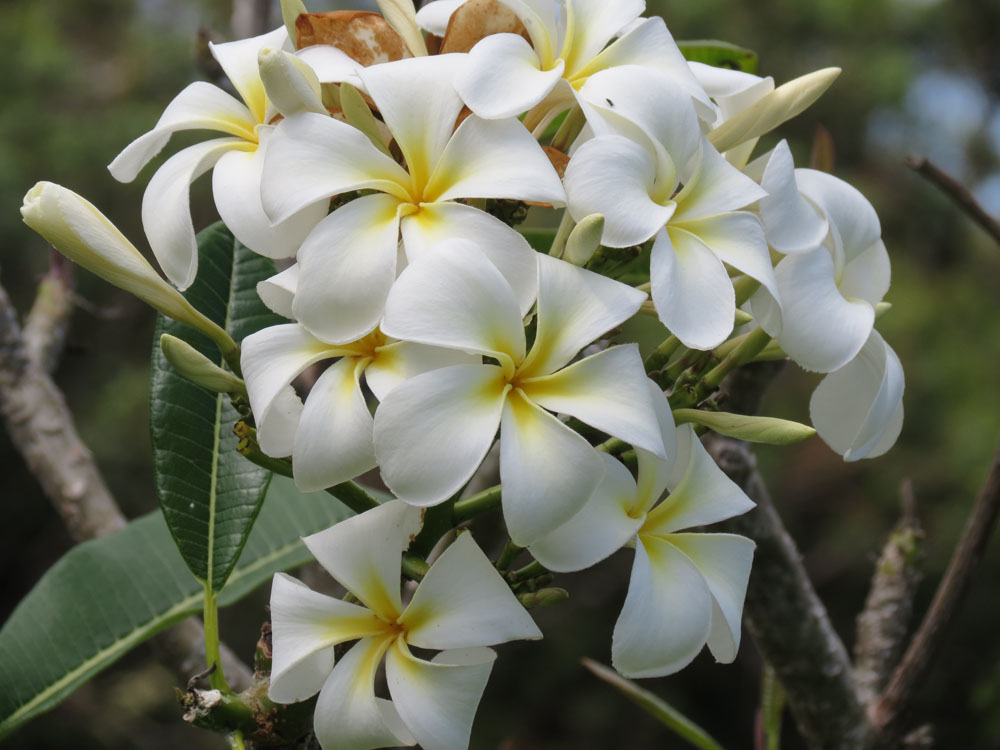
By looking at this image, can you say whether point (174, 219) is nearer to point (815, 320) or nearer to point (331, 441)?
point (331, 441)

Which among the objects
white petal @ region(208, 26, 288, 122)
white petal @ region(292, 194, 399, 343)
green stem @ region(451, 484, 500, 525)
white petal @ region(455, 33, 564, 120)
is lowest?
green stem @ region(451, 484, 500, 525)

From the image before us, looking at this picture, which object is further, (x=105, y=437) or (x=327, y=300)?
(x=105, y=437)

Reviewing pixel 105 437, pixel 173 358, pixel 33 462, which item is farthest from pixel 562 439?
pixel 105 437

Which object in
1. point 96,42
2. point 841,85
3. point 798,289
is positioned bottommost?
point 841,85

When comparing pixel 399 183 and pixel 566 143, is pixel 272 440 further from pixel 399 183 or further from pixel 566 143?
pixel 566 143

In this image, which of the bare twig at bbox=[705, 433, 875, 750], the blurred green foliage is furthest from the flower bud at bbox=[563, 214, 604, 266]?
the blurred green foliage

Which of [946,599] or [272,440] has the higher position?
[272,440]

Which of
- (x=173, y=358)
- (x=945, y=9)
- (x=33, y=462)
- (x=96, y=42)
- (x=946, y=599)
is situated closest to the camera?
(x=173, y=358)

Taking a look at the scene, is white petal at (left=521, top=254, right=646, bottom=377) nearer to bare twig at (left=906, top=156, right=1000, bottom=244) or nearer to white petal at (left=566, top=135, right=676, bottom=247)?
white petal at (left=566, top=135, right=676, bottom=247)

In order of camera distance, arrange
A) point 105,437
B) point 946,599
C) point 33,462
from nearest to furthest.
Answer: point 946,599, point 33,462, point 105,437
